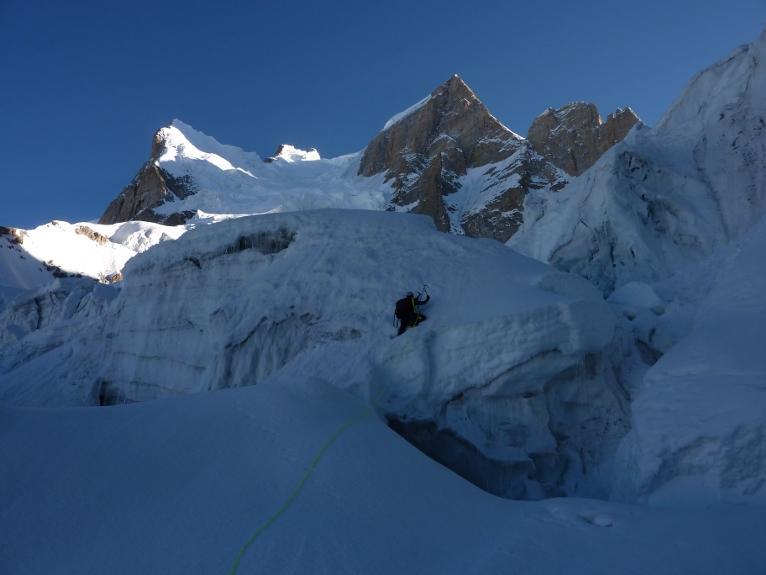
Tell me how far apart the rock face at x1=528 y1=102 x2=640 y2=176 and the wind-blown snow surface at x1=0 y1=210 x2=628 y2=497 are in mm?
59337

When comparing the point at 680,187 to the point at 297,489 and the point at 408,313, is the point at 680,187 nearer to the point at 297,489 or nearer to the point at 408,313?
the point at 408,313

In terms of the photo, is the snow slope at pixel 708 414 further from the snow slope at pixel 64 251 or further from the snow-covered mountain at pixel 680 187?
the snow slope at pixel 64 251

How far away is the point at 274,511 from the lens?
423 cm

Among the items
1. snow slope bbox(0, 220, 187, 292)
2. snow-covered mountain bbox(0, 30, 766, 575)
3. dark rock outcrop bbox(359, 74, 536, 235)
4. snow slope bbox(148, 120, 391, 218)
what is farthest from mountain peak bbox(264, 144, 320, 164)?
snow-covered mountain bbox(0, 30, 766, 575)

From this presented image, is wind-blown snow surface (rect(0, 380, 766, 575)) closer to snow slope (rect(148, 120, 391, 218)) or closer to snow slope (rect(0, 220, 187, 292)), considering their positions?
snow slope (rect(0, 220, 187, 292))

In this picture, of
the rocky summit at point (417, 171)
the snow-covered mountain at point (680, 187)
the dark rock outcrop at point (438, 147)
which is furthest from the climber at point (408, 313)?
the dark rock outcrop at point (438, 147)

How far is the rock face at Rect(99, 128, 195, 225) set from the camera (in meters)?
83.2

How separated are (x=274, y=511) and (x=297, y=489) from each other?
32cm

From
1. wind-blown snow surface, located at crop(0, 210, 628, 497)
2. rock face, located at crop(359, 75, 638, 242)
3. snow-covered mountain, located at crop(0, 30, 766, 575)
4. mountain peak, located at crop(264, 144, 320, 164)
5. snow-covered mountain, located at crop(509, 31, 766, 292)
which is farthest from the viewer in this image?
mountain peak, located at crop(264, 144, 320, 164)

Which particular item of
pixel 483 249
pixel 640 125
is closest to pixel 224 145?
pixel 640 125

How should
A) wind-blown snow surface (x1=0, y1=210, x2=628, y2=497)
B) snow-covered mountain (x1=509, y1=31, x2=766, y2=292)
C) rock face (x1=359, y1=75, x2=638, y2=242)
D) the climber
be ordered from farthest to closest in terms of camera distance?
rock face (x1=359, y1=75, x2=638, y2=242) < snow-covered mountain (x1=509, y1=31, x2=766, y2=292) < the climber < wind-blown snow surface (x1=0, y1=210, x2=628, y2=497)

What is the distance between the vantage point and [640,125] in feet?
62.2

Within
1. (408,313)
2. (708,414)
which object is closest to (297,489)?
(408,313)

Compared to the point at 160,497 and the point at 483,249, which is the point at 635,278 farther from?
the point at 160,497
